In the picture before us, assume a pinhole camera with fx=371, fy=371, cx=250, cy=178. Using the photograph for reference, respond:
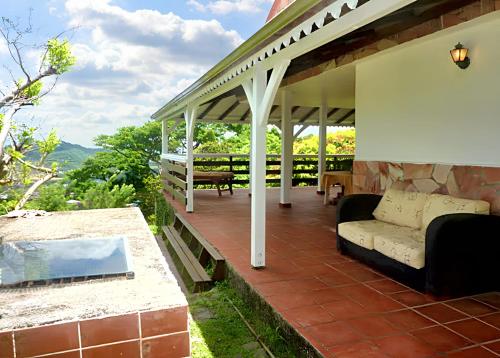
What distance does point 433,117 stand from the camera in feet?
13.5

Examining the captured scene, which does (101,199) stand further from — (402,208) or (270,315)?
(402,208)

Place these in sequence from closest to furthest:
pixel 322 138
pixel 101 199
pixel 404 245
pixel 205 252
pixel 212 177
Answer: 1. pixel 404 245
2. pixel 205 252
3. pixel 101 199
4. pixel 212 177
5. pixel 322 138

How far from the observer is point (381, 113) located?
16.3 feet

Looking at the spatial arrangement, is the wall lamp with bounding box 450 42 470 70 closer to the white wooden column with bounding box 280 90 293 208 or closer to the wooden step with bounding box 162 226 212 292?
the wooden step with bounding box 162 226 212 292

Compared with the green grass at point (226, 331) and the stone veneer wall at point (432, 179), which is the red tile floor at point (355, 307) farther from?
the stone veneer wall at point (432, 179)

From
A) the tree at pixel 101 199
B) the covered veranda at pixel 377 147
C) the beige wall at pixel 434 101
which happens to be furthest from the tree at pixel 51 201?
the beige wall at pixel 434 101

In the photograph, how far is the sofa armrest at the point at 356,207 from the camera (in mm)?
4121

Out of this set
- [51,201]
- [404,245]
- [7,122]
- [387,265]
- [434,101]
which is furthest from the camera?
[51,201]

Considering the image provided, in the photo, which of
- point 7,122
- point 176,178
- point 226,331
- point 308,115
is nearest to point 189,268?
point 226,331

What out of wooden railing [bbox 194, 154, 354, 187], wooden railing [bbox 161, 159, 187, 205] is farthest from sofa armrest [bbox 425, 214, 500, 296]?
wooden railing [bbox 194, 154, 354, 187]

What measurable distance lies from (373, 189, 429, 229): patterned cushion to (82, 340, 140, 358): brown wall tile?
10.2 feet

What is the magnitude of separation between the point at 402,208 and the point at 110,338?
3316 millimetres

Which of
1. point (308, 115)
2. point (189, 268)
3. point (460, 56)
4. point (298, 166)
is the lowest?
point (189, 268)

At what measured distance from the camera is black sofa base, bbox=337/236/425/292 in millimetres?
3059
